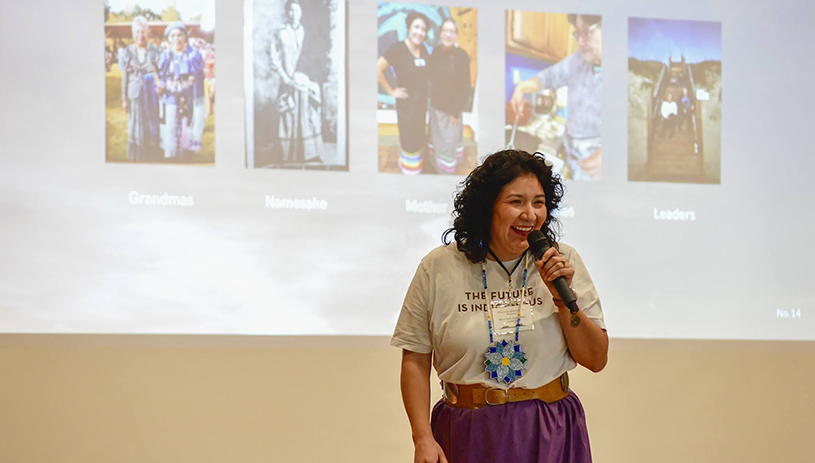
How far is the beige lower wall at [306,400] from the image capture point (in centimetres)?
361

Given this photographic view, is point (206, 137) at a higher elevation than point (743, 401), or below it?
higher

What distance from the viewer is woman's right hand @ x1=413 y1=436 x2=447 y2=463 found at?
189 centimetres

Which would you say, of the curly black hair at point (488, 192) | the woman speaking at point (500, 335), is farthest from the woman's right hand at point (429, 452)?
the curly black hair at point (488, 192)

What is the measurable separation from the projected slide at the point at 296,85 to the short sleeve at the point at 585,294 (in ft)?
6.23

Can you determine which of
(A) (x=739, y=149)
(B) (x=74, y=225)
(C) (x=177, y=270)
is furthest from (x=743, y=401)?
(B) (x=74, y=225)

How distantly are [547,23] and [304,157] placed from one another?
135 cm

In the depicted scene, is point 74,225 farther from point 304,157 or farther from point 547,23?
point 547,23

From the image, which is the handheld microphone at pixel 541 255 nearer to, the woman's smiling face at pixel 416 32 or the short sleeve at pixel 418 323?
the short sleeve at pixel 418 323

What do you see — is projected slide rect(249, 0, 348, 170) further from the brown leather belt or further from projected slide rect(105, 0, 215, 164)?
the brown leather belt

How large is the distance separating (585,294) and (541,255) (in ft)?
0.64

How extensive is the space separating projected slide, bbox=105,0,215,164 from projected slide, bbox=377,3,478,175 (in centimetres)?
79

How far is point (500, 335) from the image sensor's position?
1911 mm

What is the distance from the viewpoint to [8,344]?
11.6ft

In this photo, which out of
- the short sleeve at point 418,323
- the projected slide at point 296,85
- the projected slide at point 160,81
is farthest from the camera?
the projected slide at point 296,85
